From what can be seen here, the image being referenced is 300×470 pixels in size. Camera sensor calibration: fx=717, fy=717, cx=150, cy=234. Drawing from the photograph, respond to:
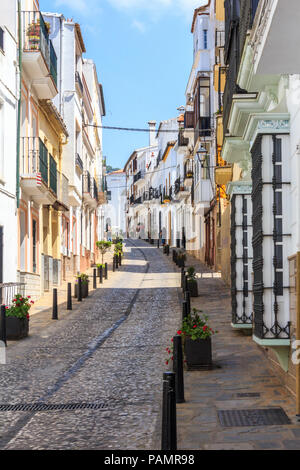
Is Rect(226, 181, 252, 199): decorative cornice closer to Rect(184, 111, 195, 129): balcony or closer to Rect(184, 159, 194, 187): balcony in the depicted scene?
Rect(184, 111, 195, 129): balcony

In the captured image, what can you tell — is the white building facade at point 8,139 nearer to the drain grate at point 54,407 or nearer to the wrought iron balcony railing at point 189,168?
the drain grate at point 54,407

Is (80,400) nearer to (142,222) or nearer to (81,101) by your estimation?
(81,101)

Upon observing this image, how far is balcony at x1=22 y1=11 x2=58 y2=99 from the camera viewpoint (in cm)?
1930

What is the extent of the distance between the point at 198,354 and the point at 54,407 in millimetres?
2890

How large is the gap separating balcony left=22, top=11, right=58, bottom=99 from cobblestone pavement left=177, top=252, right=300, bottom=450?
31.7 feet

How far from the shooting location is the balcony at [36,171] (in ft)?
Answer: 63.5

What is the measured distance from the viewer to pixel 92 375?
10070mm

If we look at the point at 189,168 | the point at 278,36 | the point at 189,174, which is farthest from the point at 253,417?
the point at 189,168

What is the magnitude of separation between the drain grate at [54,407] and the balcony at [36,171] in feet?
38.3

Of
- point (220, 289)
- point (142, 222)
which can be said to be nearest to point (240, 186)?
point (220, 289)

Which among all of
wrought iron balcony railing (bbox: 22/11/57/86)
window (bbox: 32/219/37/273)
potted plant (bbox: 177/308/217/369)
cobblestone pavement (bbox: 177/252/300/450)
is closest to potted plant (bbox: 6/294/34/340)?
cobblestone pavement (bbox: 177/252/300/450)

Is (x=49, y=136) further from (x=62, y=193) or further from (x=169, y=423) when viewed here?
(x=169, y=423)
